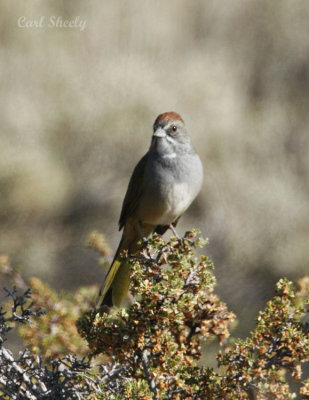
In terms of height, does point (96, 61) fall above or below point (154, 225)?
above

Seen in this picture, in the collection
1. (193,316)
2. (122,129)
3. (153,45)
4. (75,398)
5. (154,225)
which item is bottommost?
(75,398)

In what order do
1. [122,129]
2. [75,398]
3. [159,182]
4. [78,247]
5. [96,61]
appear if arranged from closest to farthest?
[75,398]
[159,182]
[78,247]
[122,129]
[96,61]

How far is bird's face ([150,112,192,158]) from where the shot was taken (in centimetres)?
282

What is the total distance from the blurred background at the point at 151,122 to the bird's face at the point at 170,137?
3.08 ft

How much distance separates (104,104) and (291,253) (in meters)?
1.74

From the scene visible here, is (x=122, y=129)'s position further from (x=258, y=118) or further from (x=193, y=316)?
(x=193, y=316)

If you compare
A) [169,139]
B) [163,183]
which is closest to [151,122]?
[169,139]

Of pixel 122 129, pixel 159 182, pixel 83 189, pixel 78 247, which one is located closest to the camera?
pixel 159 182

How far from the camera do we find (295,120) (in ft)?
14.9

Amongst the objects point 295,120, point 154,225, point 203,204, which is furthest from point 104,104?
point 154,225

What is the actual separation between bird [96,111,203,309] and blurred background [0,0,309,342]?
737mm

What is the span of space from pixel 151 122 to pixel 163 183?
5.33ft

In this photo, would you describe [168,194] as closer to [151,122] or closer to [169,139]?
[169,139]

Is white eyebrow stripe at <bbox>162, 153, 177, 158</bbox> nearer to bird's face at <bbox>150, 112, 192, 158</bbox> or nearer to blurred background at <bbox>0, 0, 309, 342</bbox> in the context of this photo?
bird's face at <bbox>150, 112, 192, 158</bbox>
